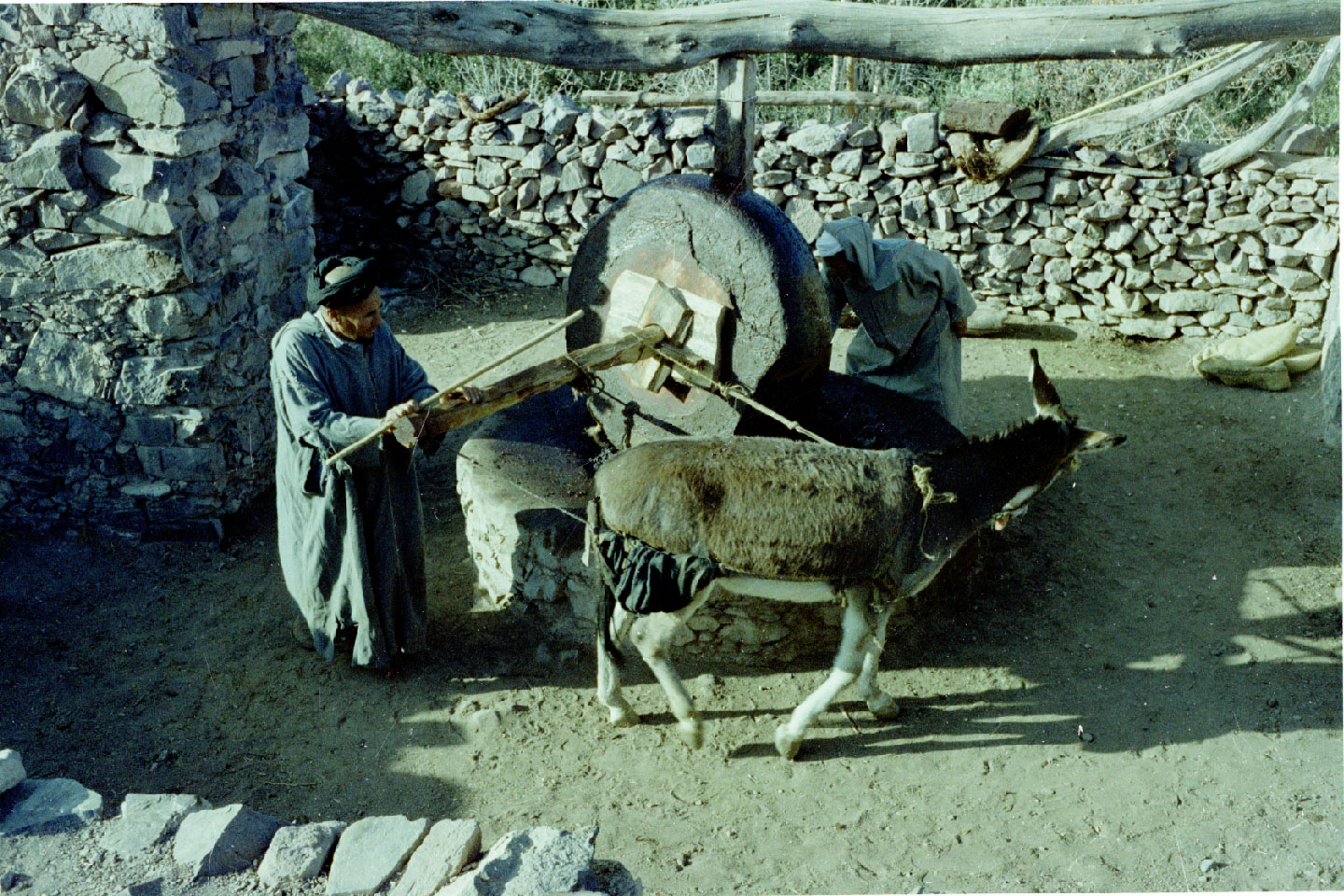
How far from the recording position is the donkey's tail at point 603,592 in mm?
4617

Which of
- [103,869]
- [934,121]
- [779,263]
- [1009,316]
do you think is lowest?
[103,869]

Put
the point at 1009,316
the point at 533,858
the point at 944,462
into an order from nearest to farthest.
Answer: the point at 533,858 → the point at 944,462 → the point at 1009,316

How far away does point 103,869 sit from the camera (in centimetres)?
334

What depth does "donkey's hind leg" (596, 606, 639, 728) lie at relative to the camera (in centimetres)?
478

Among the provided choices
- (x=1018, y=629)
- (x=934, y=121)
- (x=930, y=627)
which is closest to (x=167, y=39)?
(x=930, y=627)

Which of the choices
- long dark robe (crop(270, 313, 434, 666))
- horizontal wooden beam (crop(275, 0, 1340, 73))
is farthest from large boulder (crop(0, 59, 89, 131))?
long dark robe (crop(270, 313, 434, 666))

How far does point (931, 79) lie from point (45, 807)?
11.8 meters

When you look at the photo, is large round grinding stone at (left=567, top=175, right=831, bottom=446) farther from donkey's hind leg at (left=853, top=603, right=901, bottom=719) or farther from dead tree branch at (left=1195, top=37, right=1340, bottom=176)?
dead tree branch at (left=1195, top=37, right=1340, bottom=176)

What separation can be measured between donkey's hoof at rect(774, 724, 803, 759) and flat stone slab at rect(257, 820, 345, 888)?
6.55 ft

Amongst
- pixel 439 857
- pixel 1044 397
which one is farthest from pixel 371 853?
pixel 1044 397

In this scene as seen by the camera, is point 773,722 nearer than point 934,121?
Yes

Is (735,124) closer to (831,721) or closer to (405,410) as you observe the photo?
(405,410)

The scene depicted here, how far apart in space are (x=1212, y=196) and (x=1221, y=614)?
4.16 m

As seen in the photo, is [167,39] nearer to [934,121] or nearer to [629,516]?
[629,516]
